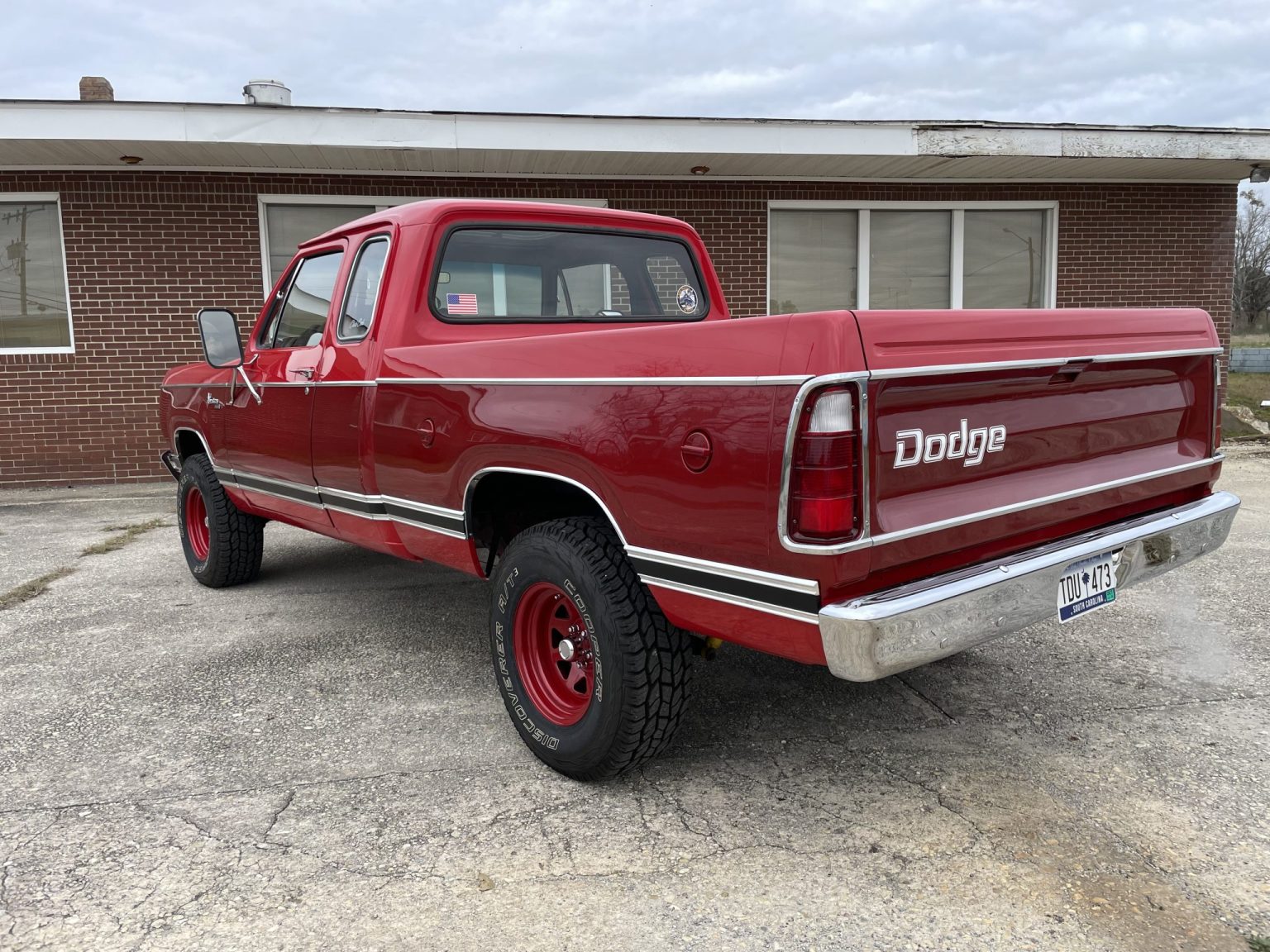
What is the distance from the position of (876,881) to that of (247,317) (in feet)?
29.2

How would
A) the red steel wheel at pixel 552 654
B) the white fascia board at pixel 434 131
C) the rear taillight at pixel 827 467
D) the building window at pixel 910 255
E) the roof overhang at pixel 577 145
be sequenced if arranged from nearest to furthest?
1. the rear taillight at pixel 827 467
2. the red steel wheel at pixel 552 654
3. the white fascia board at pixel 434 131
4. the roof overhang at pixel 577 145
5. the building window at pixel 910 255

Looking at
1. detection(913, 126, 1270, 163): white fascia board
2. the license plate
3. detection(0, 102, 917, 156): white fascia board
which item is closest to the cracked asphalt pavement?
the license plate

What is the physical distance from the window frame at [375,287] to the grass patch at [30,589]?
280 centimetres

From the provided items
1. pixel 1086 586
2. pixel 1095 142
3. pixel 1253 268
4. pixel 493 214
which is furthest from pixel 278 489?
pixel 1253 268

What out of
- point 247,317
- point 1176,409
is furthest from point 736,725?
point 247,317

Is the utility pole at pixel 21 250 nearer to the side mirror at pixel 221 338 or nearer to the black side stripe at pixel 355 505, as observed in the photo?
the side mirror at pixel 221 338

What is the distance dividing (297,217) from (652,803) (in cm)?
835

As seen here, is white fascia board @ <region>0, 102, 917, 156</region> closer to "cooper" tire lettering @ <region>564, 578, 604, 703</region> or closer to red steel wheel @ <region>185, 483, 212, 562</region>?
red steel wheel @ <region>185, 483, 212, 562</region>

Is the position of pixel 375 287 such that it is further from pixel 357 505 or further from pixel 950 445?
pixel 950 445

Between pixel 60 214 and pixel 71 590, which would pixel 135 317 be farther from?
pixel 71 590

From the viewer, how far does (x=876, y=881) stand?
229 centimetres

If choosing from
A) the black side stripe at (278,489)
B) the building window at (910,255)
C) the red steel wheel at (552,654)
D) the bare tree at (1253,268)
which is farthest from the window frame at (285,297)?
the bare tree at (1253,268)

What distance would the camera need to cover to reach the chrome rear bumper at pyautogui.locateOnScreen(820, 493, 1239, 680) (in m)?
2.07

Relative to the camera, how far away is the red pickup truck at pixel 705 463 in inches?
83.0
